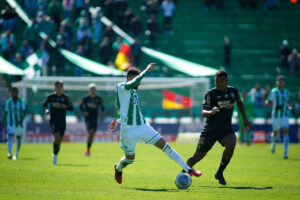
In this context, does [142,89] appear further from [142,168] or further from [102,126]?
[142,168]

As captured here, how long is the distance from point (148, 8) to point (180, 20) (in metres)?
3.89

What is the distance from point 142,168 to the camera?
669 inches

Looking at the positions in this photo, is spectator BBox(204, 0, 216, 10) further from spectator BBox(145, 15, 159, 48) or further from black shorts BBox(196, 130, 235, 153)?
black shorts BBox(196, 130, 235, 153)

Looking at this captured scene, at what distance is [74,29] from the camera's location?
37188 millimetres

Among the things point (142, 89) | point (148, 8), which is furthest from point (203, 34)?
point (142, 89)

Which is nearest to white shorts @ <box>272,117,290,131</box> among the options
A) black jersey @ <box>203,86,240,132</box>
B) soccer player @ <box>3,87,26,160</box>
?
soccer player @ <box>3,87,26,160</box>

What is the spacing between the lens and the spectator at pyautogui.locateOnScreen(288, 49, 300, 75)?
37259mm

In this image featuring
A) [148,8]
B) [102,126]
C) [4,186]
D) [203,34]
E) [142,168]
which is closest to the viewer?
[4,186]

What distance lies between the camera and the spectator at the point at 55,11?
35.0m

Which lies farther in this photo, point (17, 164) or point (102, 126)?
point (102, 126)

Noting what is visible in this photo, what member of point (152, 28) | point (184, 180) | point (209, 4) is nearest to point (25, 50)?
point (152, 28)

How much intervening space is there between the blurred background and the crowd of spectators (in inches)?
2.2

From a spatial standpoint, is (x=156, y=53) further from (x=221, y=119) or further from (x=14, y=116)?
(x=221, y=119)

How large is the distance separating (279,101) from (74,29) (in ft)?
60.1
